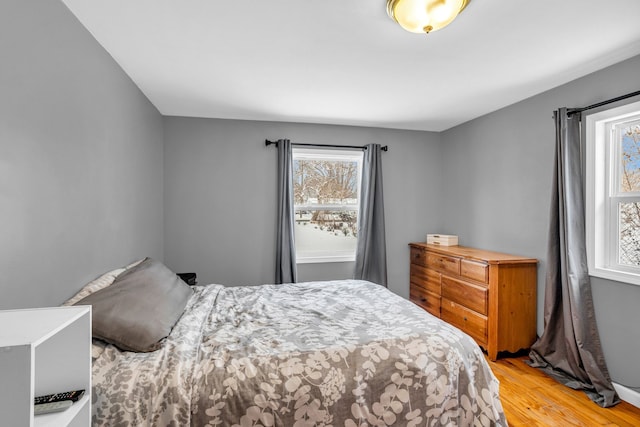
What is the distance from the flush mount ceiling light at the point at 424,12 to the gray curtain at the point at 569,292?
1.64 metres

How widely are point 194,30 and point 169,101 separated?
142 centimetres

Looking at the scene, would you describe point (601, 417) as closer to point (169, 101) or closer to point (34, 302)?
point (34, 302)

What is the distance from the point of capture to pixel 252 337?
1.75 m

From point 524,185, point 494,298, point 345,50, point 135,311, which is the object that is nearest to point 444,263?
point 494,298

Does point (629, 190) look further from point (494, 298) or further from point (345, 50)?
point (345, 50)

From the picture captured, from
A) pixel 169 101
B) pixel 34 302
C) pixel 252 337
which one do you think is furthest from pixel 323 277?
pixel 34 302

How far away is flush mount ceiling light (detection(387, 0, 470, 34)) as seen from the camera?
5.11ft

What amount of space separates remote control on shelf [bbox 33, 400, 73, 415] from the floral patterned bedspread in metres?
0.35

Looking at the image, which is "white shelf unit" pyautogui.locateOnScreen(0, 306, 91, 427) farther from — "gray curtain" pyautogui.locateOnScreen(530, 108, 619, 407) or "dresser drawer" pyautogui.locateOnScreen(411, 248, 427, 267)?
"dresser drawer" pyautogui.locateOnScreen(411, 248, 427, 267)

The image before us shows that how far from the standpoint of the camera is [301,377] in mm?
1461

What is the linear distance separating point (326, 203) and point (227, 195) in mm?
1283

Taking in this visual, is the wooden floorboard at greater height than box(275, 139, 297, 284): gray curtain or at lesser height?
lesser

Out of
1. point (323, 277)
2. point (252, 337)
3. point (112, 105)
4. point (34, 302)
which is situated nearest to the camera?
point (34, 302)

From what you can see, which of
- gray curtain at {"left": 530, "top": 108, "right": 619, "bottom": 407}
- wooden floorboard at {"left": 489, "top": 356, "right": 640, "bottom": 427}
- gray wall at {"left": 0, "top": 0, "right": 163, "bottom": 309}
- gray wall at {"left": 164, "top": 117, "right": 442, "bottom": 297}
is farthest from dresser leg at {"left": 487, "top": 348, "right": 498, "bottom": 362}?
gray wall at {"left": 0, "top": 0, "right": 163, "bottom": 309}
